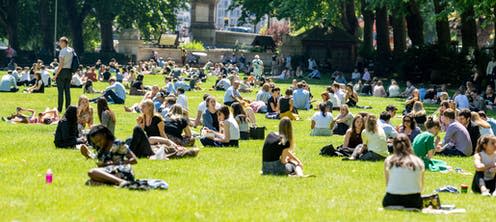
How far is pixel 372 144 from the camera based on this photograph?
21.2m

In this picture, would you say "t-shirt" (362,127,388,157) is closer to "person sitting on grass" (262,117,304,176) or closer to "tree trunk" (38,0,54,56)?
"person sitting on grass" (262,117,304,176)

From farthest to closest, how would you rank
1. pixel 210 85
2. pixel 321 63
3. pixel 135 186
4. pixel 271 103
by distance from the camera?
pixel 321 63 → pixel 210 85 → pixel 271 103 → pixel 135 186

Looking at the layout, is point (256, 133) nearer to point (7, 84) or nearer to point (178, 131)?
point (178, 131)

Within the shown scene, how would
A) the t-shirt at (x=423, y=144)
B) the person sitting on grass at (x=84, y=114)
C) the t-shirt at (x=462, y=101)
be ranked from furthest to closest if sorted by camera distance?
the t-shirt at (x=462, y=101) < the person sitting on grass at (x=84, y=114) < the t-shirt at (x=423, y=144)

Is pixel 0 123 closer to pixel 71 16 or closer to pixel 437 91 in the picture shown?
pixel 437 91

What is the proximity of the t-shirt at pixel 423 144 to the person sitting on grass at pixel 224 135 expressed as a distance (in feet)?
15.0

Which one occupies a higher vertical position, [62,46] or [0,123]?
[62,46]

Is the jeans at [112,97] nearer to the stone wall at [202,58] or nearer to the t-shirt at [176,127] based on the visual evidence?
the t-shirt at [176,127]

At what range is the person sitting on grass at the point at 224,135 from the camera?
2316cm

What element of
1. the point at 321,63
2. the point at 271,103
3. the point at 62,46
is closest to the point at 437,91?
the point at 271,103

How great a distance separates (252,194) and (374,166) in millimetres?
4883

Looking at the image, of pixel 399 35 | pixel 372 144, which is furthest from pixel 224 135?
pixel 399 35

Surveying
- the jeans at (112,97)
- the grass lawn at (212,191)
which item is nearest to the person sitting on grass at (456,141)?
the grass lawn at (212,191)

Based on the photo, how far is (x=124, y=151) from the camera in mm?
17047
